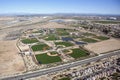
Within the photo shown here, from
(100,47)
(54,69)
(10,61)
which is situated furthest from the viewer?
(100,47)

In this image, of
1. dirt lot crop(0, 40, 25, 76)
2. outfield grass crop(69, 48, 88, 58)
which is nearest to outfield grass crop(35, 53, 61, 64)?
dirt lot crop(0, 40, 25, 76)

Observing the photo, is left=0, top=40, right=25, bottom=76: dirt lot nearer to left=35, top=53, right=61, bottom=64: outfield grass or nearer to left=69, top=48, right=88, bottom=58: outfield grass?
left=35, top=53, right=61, bottom=64: outfield grass

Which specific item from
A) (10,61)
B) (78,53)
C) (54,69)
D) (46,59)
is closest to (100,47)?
(78,53)

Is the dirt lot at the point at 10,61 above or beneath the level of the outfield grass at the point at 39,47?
beneath

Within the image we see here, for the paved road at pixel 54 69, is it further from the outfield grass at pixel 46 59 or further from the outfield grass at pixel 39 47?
the outfield grass at pixel 39 47

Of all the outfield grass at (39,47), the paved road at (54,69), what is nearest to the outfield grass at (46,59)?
the paved road at (54,69)

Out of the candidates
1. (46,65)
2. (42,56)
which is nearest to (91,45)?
(42,56)

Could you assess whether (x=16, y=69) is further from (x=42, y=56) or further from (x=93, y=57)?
(x=93, y=57)

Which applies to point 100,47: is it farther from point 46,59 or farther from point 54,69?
point 54,69
